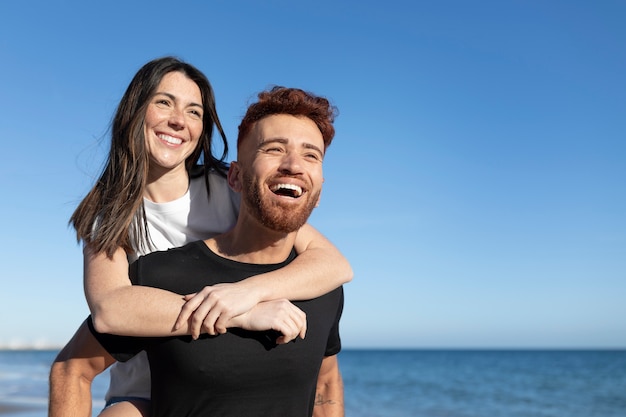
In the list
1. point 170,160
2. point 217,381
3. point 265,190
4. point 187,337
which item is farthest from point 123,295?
point 170,160

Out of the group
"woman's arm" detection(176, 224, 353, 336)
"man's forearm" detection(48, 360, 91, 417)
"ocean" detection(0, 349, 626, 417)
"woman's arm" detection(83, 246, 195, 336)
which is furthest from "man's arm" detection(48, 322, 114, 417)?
"ocean" detection(0, 349, 626, 417)

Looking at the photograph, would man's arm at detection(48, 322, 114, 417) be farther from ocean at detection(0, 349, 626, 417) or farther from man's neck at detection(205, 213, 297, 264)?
ocean at detection(0, 349, 626, 417)

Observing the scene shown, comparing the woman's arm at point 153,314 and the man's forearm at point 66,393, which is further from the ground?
the woman's arm at point 153,314

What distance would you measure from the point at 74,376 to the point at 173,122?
125cm

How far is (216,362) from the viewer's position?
2.58m

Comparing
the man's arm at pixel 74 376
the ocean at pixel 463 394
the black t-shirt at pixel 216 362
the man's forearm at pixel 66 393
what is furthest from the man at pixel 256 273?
the ocean at pixel 463 394

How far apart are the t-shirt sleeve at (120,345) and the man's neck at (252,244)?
50 centimetres

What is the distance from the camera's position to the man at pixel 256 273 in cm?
258

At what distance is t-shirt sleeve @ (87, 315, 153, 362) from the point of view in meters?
2.68

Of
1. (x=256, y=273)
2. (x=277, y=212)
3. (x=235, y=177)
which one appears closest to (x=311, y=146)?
(x=277, y=212)

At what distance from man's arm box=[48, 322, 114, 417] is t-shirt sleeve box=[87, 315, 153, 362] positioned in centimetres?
11

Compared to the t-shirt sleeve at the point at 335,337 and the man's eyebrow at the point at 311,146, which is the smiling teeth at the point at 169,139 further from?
the t-shirt sleeve at the point at 335,337

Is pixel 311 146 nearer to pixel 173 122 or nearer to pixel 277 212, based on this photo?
pixel 277 212

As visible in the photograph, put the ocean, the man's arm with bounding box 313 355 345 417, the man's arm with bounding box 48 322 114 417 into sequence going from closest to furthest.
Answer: the man's arm with bounding box 48 322 114 417, the man's arm with bounding box 313 355 345 417, the ocean
